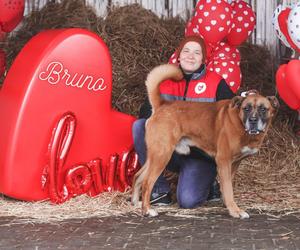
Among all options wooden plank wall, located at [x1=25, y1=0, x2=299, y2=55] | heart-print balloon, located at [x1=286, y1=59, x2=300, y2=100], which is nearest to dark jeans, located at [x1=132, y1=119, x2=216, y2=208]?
heart-print balloon, located at [x1=286, y1=59, x2=300, y2=100]

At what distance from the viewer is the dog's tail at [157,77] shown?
5.15 metres

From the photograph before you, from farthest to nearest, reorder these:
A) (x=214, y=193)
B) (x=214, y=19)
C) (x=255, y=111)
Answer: (x=214, y=193) → (x=214, y=19) → (x=255, y=111)

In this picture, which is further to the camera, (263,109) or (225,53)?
(225,53)

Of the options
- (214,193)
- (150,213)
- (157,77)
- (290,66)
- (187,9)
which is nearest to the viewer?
(150,213)

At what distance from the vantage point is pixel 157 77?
203 inches

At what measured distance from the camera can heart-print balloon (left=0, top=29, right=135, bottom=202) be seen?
17.4 ft

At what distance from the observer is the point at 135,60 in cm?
688

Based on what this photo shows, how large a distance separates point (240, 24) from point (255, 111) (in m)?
1.44

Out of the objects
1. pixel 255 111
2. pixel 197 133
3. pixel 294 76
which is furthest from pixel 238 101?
pixel 294 76

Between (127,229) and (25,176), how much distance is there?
1052 millimetres

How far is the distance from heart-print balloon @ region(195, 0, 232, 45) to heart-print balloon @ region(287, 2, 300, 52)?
54 centimetres

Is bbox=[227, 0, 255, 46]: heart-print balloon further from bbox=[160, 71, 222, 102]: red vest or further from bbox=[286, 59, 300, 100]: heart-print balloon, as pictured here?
bbox=[286, 59, 300, 100]: heart-print balloon

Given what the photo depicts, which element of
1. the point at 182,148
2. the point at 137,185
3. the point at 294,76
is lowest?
the point at 137,185

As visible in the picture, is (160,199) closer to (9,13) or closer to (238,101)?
(238,101)
